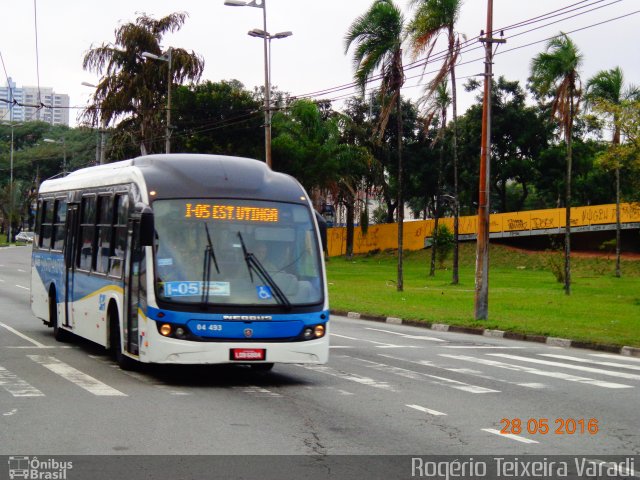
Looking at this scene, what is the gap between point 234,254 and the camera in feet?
43.5

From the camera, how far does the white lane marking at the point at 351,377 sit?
13.5 m

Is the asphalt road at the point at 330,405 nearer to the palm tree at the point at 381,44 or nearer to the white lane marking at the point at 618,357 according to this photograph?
the white lane marking at the point at 618,357

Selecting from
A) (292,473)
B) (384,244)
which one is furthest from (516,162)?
(292,473)

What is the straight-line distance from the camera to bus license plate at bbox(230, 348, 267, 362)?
12.8m

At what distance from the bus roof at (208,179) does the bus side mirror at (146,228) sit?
0.57 metres

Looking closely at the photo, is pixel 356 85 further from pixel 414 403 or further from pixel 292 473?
pixel 292 473

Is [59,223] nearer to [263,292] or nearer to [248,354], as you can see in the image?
[263,292]

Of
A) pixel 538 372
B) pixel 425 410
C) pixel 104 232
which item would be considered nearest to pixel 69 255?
pixel 104 232

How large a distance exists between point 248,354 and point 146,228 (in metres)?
2.01

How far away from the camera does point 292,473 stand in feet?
26.2

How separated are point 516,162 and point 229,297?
195ft

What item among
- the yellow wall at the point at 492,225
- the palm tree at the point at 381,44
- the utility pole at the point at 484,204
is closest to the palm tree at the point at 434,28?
the palm tree at the point at 381,44

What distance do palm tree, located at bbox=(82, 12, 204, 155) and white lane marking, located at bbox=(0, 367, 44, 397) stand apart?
1764 inches

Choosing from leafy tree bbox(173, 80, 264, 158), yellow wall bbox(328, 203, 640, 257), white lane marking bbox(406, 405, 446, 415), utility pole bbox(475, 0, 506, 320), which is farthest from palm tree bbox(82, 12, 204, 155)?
white lane marking bbox(406, 405, 446, 415)
